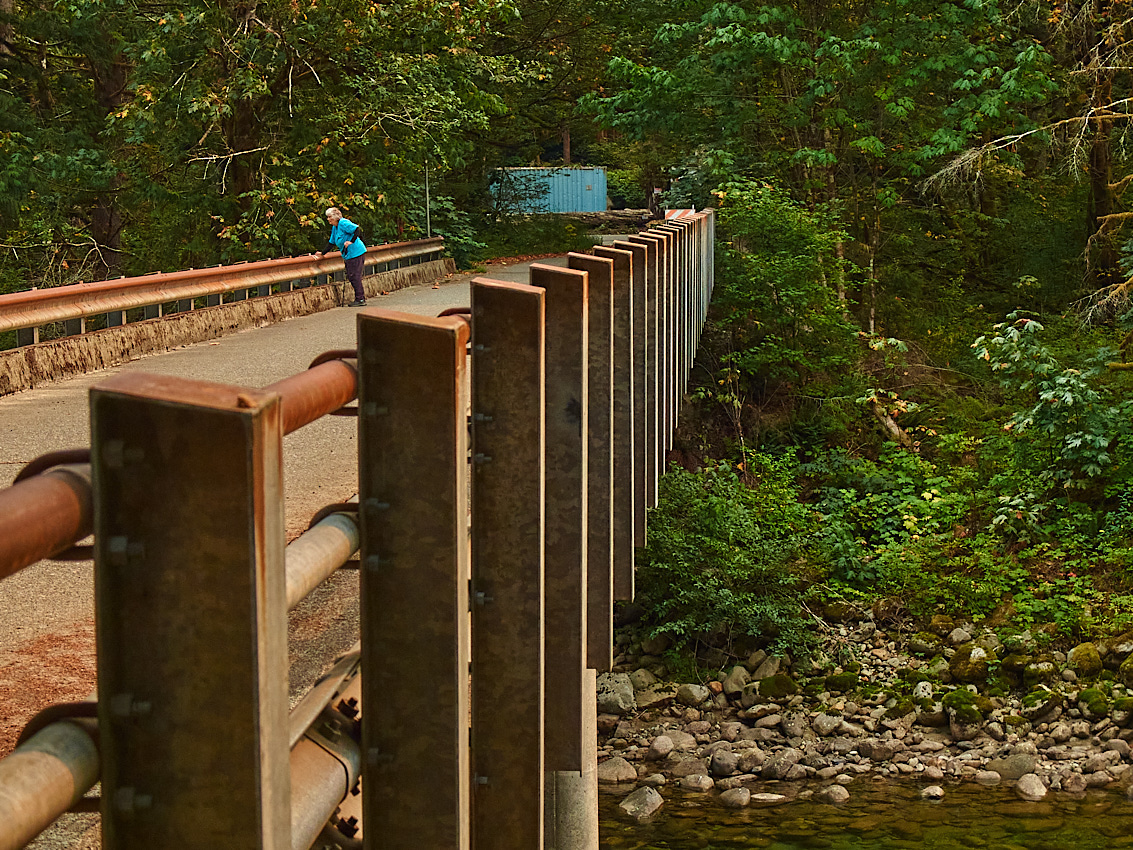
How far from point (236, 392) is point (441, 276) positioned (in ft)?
80.7

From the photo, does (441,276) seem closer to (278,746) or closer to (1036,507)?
(1036,507)

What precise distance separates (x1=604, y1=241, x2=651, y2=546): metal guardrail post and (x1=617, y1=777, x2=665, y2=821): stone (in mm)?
6223

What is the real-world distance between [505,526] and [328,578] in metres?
0.50

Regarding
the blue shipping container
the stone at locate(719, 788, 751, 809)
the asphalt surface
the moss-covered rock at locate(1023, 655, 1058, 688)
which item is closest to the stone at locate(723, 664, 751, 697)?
the stone at locate(719, 788, 751, 809)

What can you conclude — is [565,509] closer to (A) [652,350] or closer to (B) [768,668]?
(A) [652,350]

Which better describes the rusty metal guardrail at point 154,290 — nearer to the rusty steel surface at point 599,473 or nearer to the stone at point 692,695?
the rusty steel surface at point 599,473

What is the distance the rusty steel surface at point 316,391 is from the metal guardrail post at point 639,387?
14.5 feet

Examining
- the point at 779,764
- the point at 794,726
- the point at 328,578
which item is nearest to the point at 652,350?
the point at 328,578

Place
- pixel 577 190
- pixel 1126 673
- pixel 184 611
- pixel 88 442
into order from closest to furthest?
pixel 184 611 → pixel 88 442 → pixel 1126 673 → pixel 577 190

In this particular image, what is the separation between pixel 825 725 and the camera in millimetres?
14938

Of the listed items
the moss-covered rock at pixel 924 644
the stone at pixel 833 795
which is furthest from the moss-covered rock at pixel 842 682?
the stone at pixel 833 795

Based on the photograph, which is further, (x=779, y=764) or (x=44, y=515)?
(x=779, y=764)

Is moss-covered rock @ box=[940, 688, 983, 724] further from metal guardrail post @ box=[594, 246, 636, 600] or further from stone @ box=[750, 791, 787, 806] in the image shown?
metal guardrail post @ box=[594, 246, 636, 600]

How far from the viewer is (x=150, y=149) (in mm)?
26969
